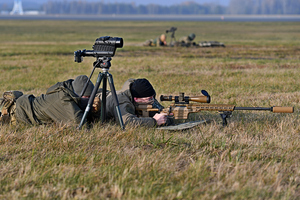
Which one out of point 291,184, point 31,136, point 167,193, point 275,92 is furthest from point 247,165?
point 275,92

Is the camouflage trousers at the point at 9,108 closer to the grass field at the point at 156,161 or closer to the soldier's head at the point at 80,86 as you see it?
the grass field at the point at 156,161

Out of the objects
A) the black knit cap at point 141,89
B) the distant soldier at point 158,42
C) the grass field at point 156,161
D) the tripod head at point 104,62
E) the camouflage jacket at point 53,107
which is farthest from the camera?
the distant soldier at point 158,42

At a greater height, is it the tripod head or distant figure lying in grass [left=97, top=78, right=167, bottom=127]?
the tripod head

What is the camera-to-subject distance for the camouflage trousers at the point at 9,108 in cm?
695

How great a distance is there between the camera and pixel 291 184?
468 centimetres

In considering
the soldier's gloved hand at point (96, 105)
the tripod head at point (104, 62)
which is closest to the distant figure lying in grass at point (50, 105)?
the soldier's gloved hand at point (96, 105)

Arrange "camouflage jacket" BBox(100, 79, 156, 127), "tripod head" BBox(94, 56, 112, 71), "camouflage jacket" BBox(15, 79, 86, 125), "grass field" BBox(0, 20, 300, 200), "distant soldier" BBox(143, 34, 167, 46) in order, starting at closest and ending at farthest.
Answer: "grass field" BBox(0, 20, 300, 200) → "tripod head" BBox(94, 56, 112, 71) → "camouflage jacket" BBox(15, 79, 86, 125) → "camouflage jacket" BBox(100, 79, 156, 127) → "distant soldier" BBox(143, 34, 167, 46)

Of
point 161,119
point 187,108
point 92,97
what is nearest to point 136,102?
point 161,119

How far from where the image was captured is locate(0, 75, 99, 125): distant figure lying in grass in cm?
658

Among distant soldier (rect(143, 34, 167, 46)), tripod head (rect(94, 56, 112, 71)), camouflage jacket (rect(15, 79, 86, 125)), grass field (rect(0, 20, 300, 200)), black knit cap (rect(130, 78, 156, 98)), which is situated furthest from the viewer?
distant soldier (rect(143, 34, 167, 46))

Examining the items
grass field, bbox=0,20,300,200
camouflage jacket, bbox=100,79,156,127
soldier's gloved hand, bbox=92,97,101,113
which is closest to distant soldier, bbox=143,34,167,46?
grass field, bbox=0,20,300,200

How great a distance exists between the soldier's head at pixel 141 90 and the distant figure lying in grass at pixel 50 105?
73 cm

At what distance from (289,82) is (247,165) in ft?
29.4

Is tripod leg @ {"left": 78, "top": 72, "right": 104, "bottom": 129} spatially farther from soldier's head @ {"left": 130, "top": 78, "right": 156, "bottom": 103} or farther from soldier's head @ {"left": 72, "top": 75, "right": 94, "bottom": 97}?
soldier's head @ {"left": 130, "top": 78, "right": 156, "bottom": 103}
